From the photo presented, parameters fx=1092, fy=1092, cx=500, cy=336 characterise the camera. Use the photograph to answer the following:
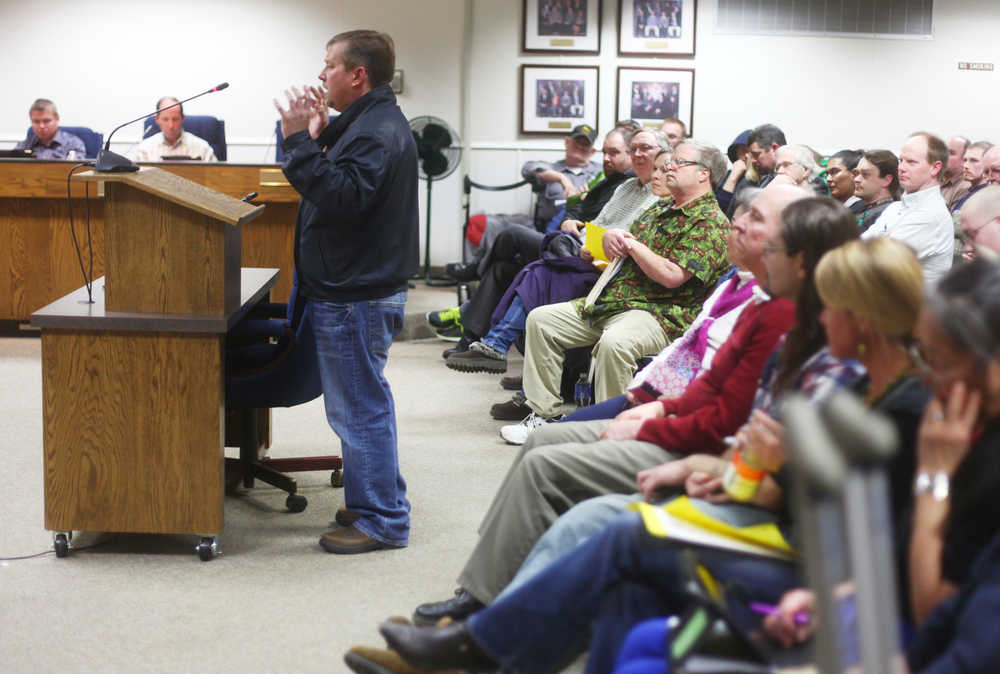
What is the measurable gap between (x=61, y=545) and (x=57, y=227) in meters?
3.57

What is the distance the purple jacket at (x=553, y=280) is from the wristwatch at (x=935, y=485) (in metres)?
3.43

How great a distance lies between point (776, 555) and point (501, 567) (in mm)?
745

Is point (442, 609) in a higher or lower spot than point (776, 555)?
lower

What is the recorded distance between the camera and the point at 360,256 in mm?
3041

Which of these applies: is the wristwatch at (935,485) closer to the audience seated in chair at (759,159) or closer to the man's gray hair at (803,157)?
the man's gray hair at (803,157)

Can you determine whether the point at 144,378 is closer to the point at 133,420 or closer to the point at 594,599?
the point at 133,420

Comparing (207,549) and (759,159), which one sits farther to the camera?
(759,159)

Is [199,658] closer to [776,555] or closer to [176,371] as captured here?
[176,371]

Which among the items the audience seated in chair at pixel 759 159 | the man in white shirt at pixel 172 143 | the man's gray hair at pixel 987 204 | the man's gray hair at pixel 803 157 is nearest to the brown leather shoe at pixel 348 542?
the man's gray hair at pixel 987 204

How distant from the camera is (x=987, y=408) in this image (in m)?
1.40

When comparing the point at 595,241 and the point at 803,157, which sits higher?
the point at 803,157

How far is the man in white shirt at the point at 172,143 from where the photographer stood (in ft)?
22.7

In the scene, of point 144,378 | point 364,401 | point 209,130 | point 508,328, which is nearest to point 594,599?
point 364,401

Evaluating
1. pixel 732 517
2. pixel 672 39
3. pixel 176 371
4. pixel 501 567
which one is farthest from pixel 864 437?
pixel 672 39
